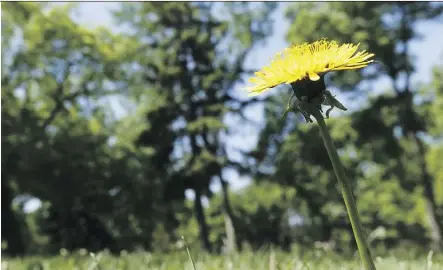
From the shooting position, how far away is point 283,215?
32062mm

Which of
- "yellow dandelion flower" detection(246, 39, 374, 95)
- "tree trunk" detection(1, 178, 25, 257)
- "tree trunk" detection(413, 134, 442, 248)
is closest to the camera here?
"yellow dandelion flower" detection(246, 39, 374, 95)

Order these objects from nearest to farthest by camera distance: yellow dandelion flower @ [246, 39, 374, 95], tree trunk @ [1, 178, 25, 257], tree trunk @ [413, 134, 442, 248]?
yellow dandelion flower @ [246, 39, 374, 95] → tree trunk @ [413, 134, 442, 248] → tree trunk @ [1, 178, 25, 257]

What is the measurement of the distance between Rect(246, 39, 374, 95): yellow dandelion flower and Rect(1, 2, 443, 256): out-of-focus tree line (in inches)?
591

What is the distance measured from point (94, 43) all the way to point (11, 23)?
9.21 feet

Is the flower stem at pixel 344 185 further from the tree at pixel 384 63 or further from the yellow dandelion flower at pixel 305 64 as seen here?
the tree at pixel 384 63

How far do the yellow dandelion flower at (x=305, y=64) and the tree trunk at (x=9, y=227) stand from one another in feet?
59.1

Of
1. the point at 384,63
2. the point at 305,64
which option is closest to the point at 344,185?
the point at 305,64

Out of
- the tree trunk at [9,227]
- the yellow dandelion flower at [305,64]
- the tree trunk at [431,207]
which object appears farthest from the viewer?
the tree trunk at [9,227]

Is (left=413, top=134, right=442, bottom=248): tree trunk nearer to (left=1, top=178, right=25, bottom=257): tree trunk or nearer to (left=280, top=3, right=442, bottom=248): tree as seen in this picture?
(left=280, top=3, right=442, bottom=248): tree

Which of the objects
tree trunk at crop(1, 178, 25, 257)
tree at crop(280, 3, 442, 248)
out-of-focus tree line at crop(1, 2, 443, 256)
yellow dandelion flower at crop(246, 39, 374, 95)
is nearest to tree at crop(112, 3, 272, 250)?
out-of-focus tree line at crop(1, 2, 443, 256)

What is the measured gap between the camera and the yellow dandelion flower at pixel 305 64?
124cm

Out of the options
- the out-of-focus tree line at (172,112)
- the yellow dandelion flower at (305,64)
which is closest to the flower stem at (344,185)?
the yellow dandelion flower at (305,64)

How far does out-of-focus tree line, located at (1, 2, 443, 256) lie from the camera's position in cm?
1712

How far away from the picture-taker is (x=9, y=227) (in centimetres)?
1831
